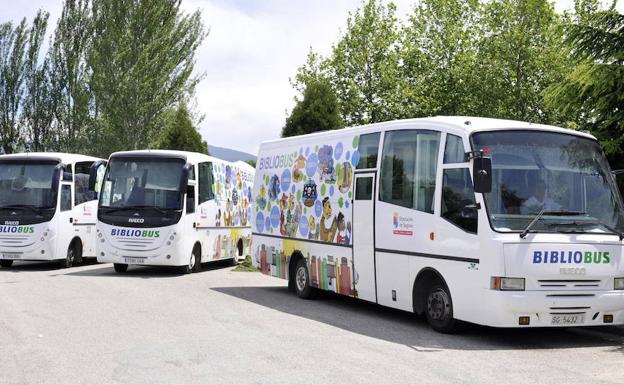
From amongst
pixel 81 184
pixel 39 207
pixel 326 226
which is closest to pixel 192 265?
pixel 39 207

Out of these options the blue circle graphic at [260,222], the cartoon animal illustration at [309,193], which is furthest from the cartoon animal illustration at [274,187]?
the cartoon animal illustration at [309,193]

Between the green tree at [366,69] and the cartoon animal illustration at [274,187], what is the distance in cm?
2501

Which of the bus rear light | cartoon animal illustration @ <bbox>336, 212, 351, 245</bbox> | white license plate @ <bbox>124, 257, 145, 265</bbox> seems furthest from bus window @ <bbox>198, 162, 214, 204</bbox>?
the bus rear light

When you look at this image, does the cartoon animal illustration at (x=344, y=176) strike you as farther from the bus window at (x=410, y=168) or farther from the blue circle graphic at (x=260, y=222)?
the blue circle graphic at (x=260, y=222)

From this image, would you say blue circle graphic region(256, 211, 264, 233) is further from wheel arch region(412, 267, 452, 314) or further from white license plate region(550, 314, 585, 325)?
white license plate region(550, 314, 585, 325)

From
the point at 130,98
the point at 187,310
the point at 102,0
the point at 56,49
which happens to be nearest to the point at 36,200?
the point at 187,310

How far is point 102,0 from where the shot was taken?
50.0 metres

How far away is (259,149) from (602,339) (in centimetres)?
917

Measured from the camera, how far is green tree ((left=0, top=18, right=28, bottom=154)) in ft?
179

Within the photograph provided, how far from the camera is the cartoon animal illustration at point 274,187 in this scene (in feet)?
56.3

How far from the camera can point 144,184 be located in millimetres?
21156

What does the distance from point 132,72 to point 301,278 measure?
3335cm

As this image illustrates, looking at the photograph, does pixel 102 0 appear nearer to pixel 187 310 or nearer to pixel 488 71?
pixel 488 71

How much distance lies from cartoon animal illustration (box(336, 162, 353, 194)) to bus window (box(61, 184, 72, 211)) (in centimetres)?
1069
